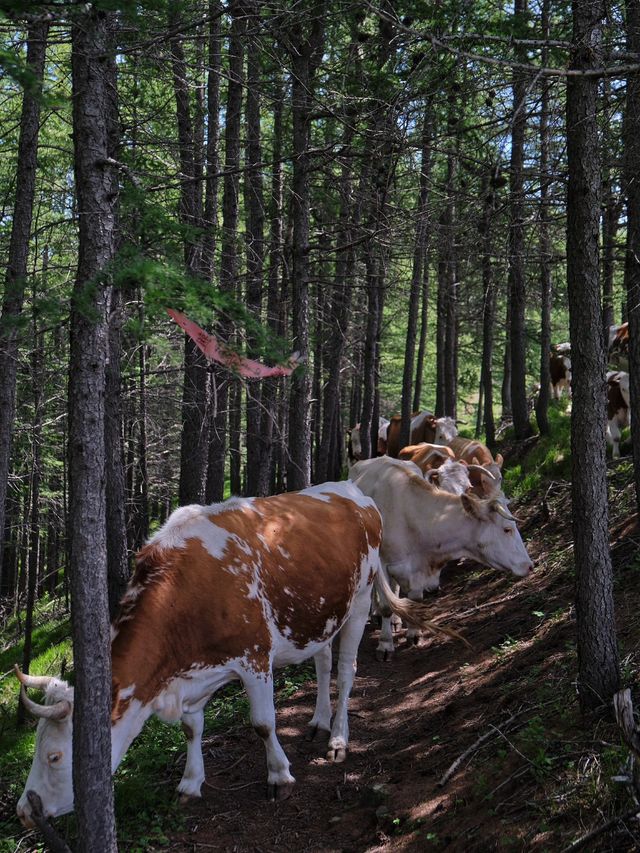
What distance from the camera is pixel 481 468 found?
14617mm

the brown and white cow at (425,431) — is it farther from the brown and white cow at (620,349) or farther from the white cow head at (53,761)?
the white cow head at (53,761)

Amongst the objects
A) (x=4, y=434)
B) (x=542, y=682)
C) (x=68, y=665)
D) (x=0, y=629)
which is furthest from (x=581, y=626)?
(x=0, y=629)

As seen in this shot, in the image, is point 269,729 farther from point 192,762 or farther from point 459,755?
point 459,755

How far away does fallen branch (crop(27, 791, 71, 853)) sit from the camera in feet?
16.1

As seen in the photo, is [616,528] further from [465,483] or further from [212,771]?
[212,771]

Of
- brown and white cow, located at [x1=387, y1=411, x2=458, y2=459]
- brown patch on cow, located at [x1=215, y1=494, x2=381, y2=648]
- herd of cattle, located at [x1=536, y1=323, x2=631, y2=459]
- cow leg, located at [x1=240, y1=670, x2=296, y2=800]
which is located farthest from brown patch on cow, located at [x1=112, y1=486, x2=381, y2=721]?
brown and white cow, located at [x1=387, y1=411, x2=458, y2=459]

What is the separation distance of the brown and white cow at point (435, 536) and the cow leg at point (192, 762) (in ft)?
13.2

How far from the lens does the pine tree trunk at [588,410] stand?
5.37 meters

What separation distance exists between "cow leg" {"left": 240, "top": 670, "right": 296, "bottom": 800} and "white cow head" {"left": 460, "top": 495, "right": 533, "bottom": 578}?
485 cm

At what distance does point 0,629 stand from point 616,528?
18175 millimetres

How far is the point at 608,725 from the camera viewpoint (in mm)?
5109

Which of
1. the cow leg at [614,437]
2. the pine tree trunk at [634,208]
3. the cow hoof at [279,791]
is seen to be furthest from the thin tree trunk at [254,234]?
the cow leg at [614,437]

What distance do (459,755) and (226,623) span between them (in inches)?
83.9

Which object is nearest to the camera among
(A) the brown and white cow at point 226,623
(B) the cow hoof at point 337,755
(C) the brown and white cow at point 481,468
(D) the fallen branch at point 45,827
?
(D) the fallen branch at point 45,827
